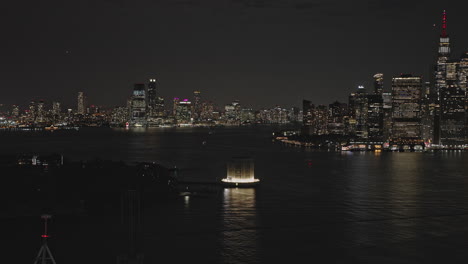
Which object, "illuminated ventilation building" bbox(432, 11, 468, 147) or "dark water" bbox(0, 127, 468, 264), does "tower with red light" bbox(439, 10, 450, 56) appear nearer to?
"illuminated ventilation building" bbox(432, 11, 468, 147)

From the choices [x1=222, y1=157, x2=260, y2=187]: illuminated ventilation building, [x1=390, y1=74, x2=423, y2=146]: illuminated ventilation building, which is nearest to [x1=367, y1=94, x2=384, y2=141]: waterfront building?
[x1=390, y1=74, x2=423, y2=146]: illuminated ventilation building

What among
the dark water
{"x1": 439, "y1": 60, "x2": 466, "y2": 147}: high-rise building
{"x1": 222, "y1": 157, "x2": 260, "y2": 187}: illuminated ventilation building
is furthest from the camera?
{"x1": 439, "y1": 60, "x2": 466, "y2": 147}: high-rise building

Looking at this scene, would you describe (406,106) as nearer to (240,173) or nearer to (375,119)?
(375,119)

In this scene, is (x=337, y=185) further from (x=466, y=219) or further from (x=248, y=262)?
(x=248, y=262)

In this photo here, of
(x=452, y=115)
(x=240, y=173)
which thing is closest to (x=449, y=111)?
(x=452, y=115)

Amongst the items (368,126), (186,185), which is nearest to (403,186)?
(186,185)

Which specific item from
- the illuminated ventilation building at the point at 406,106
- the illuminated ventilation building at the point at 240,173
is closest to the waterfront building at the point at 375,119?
the illuminated ventilation building at the point at 406,106

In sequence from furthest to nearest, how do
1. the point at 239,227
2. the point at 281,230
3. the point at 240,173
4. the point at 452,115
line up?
1. the point at 452,115
2. the point at 240,173
3. the point at 239,227
4. the point at 281,230
